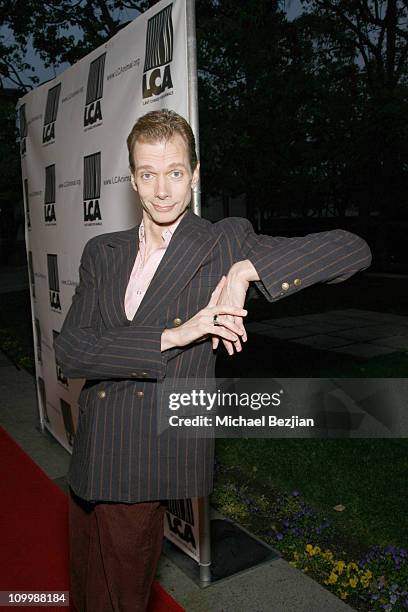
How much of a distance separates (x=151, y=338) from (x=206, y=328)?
18cm

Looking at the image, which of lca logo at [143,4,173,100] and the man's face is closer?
the man's face

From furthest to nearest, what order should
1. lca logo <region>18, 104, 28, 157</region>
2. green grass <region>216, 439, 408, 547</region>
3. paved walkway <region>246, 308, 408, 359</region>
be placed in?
paved walkway <region>246, 308, 408, 359</region>
lca logo <region>18, 104, 28, 157</region>
green grass <region>216, 439, 408, 547</region>

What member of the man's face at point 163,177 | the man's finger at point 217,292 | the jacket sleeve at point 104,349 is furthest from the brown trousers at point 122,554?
the man's face at point 163,177

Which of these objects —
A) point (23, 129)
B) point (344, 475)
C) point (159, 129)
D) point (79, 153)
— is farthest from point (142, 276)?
point (23, 129)

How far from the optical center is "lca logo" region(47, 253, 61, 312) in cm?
471

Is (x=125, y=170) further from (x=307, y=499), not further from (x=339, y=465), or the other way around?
(x=339, y=465)

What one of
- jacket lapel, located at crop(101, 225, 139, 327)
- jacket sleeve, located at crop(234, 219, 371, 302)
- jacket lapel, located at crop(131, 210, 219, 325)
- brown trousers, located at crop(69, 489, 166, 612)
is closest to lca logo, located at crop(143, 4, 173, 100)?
jacket lapel, located at crop(101, 225, 139, 327)

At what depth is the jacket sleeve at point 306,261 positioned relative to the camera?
1.90 metres

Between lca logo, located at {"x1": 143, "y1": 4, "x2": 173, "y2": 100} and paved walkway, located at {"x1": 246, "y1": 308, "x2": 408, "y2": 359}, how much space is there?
547 centimetres

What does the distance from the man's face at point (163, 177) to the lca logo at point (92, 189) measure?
1.78 meters

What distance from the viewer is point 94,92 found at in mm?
3766

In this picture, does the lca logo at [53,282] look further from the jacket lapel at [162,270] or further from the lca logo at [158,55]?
the jacket lapel at [162,270]

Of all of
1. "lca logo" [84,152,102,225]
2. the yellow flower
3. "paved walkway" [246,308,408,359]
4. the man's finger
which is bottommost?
the yellow flower

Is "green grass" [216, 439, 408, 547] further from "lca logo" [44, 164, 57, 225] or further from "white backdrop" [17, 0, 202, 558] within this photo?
"lca logo" [44, 164, 57, 225]
